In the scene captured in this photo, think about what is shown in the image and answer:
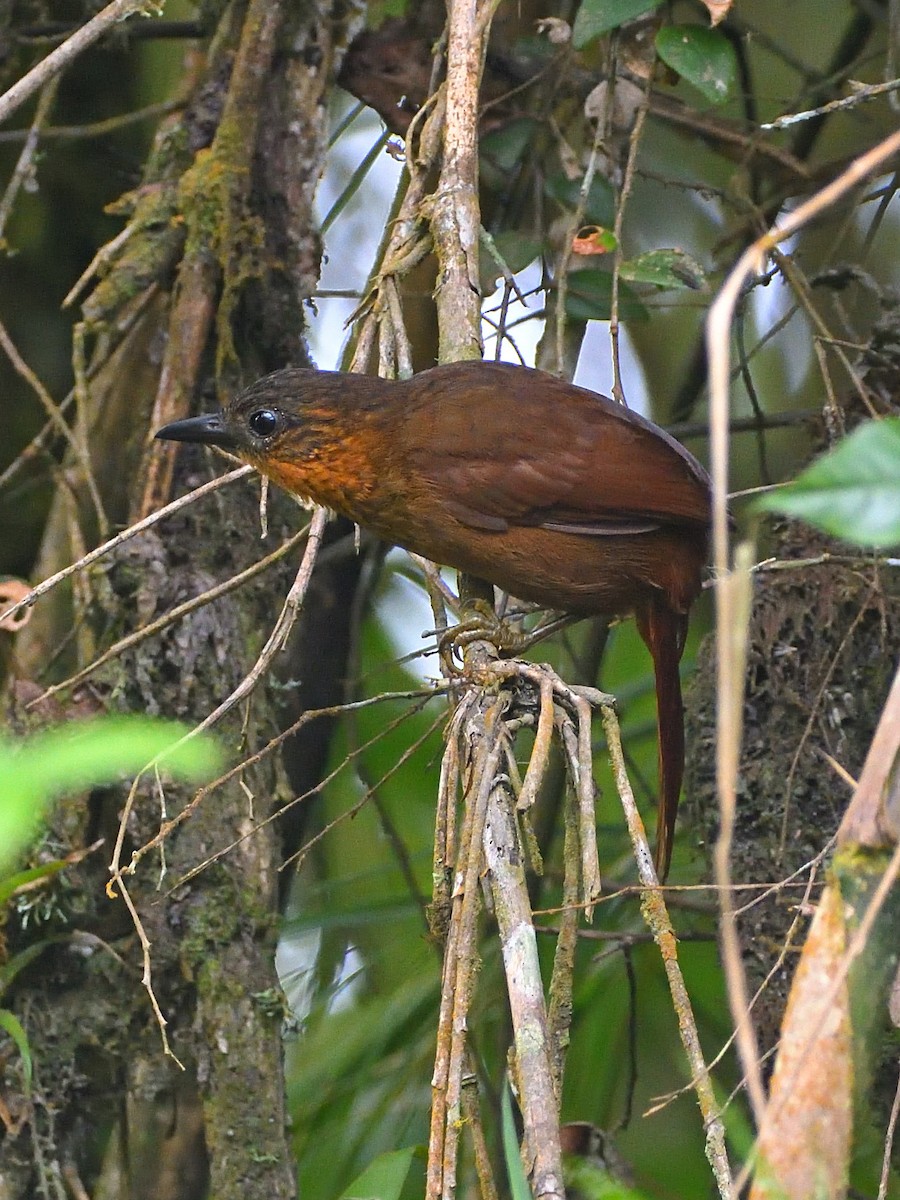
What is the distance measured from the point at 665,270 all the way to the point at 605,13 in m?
0.51

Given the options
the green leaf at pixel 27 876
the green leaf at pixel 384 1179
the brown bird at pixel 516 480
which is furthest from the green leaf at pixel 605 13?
the green leaf at pixel 384 1179

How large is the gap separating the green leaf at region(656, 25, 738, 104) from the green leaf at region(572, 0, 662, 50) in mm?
156

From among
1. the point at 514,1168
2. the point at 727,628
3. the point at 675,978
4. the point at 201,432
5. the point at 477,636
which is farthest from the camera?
the point at 201,432

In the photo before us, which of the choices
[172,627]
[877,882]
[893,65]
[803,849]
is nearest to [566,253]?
[893,65]

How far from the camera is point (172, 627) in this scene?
281cm

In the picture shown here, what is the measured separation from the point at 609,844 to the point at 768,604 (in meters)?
1.02

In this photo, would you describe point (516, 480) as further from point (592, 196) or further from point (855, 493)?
point (855, 493)

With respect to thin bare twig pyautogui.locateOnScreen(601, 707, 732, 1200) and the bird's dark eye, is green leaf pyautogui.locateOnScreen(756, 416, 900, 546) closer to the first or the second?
thin bare twig pyautogui.locateOnScreen(601, 707, 732, 1200)

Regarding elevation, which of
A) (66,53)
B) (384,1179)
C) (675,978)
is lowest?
(384,1179)

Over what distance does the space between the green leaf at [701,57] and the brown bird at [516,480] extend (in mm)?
682

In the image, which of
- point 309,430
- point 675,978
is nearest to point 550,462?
point 309,430

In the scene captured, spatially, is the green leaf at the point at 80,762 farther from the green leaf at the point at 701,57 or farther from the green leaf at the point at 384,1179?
the green leaf at the point at 701,57

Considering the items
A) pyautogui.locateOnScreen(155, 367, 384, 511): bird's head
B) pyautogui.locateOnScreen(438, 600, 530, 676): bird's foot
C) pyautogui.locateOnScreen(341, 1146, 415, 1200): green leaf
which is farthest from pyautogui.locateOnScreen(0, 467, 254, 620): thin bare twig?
pyautogui.locateOnScreen(341, 1146, 415, 1200): green leaf

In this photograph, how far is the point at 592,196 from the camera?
135 inches
